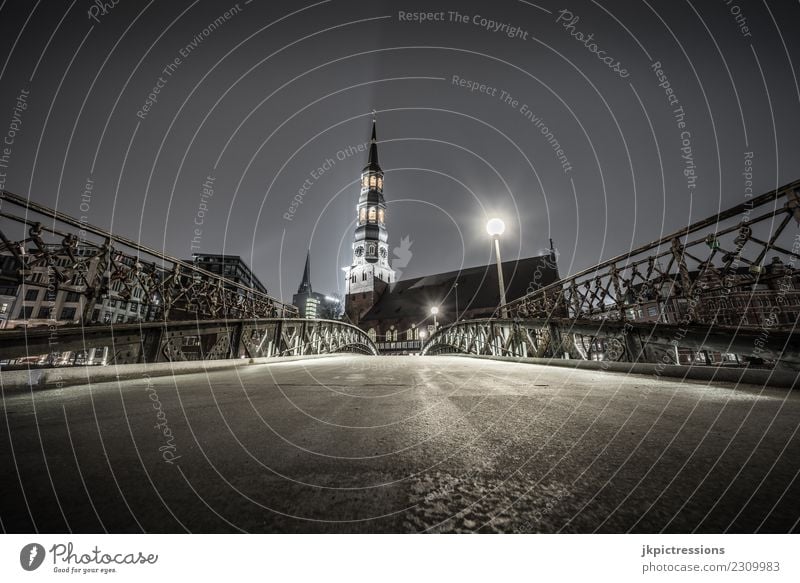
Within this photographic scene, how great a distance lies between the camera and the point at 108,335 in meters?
3.91

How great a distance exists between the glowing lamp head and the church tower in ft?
125

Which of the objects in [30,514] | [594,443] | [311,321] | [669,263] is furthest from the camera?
[311,321]

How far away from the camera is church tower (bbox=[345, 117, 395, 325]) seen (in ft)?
167

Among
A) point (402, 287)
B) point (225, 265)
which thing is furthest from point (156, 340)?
point (225, 265)

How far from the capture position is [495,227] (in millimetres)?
12773

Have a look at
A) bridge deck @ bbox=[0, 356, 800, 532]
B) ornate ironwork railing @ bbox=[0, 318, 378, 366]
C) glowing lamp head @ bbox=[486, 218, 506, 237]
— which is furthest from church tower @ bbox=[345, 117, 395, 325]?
bridge deck @ bbox=[0, 356, 800, 532]

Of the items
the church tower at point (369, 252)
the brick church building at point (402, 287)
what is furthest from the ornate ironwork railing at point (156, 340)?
the church tower at point (369, 252)

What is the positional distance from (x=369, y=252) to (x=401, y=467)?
53146 mm

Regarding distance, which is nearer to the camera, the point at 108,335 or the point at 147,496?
the point at 147,496

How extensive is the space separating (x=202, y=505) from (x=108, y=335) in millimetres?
4750

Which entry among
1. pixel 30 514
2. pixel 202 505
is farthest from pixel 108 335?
pixel 202 505

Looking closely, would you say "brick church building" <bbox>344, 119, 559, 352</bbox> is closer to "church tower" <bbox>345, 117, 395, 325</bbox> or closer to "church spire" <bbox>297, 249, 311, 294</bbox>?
"church tower" <bbox>345, 117, 395, 325</bbox>
